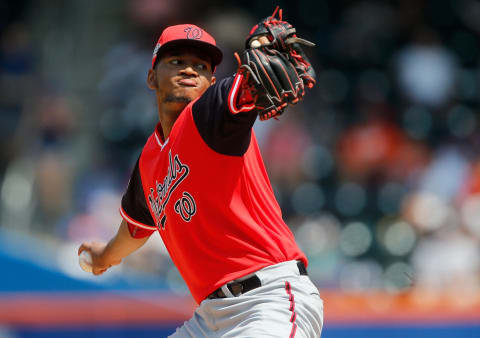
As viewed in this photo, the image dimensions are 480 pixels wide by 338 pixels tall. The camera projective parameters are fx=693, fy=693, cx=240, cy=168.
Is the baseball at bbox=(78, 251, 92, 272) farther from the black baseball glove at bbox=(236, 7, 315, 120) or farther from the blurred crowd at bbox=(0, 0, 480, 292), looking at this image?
the blurred crowd at bbox=(0, 0, 480, 292)

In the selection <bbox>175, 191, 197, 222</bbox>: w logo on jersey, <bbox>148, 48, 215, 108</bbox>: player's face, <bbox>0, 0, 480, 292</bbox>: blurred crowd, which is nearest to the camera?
<bbox>175, 191, 197, 222</bbox>: w logo on jersey

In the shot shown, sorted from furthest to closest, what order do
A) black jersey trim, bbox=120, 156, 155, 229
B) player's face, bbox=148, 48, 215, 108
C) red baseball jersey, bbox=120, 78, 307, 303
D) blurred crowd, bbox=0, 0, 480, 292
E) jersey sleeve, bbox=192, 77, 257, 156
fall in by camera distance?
blurred crowd, bbox=0, 0, 480, 292
black jersey trim, bbox=120, 156, 155, 229
player's face, bbox=148, 48, 215, 108
red baseball jersey, bbox=120, 78, 307, 303
jersey sleeve, bbox=192, 77, 257, 156

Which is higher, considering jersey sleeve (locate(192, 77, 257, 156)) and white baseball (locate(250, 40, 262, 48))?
white baseball (locate(250, 40, 262, 48))


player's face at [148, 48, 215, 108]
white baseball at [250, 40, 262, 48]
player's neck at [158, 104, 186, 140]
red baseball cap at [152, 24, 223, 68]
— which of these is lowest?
white baseball at [250, 40, 262, 48]

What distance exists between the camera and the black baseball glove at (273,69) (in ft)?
7.36

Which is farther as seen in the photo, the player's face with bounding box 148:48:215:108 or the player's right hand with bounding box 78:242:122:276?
the player's right hand with bounding box 78:242:122:276

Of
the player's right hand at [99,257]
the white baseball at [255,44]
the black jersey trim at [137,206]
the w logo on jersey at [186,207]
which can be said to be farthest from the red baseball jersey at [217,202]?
the player's right hand at [99,257]

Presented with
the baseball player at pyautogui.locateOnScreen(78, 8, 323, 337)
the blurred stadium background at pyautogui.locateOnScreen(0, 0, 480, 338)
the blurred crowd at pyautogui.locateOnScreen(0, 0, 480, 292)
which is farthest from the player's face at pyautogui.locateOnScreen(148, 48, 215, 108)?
the blurred crowd at pyautogui.locateOnScreen(0, 0, 480, 292)

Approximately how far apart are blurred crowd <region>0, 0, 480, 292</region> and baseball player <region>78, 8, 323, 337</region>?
3.48 metres

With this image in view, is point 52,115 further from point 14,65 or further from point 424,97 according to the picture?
point 424,97

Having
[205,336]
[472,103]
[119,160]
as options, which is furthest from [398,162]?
[205,336]

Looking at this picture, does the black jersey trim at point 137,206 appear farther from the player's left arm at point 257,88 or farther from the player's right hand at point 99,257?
the player's left arm at point 257,88

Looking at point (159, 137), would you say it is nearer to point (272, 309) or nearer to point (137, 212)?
point (137, 212)

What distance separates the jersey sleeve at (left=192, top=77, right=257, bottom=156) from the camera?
2.39 meters
